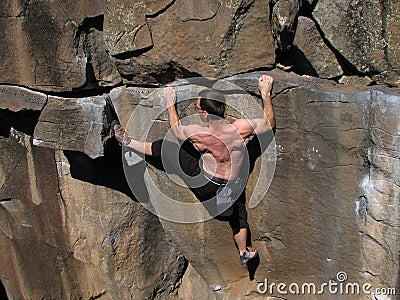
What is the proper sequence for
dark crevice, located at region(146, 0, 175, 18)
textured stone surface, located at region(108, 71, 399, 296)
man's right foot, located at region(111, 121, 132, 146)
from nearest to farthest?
textured stone surface, located at region(108, 71, 399, 296), dark crevice, located at region(146, 0, 175, 18), man's right foot, located at region(111, 121, 132, 146)

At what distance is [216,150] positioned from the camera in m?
3.29

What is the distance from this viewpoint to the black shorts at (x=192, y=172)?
347 cm

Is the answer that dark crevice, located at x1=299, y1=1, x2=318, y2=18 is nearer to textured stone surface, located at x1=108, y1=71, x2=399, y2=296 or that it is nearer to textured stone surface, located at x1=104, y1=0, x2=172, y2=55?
textured stone surface, located at x1=108, y1=71, x2=399, y2=296

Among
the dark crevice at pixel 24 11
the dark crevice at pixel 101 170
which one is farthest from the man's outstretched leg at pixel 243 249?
the dark crevice at pixel 24 11

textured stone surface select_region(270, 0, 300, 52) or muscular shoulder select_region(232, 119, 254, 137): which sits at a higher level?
textured stone surface select_region(270, 0, 300, 52)

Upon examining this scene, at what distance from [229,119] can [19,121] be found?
171 cm

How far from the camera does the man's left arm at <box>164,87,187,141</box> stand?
3.34 meters

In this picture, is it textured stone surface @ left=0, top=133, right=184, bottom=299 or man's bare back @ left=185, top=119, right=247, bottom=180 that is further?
textured stone surface @ left=0, top=133, right=184, bottom=299

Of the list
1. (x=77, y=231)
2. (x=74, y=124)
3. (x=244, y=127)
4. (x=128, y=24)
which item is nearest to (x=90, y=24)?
(x=128, y=24)

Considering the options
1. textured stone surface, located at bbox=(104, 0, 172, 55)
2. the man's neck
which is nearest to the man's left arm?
the man's neck

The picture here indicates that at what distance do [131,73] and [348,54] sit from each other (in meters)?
1.38

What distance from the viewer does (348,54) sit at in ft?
10.6

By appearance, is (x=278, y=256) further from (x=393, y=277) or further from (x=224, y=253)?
(x=393, y=277)

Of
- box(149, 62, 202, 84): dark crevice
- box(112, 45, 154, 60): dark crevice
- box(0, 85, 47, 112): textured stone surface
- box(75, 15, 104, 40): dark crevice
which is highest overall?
box(75, 15, 104, 40): dark crevice
